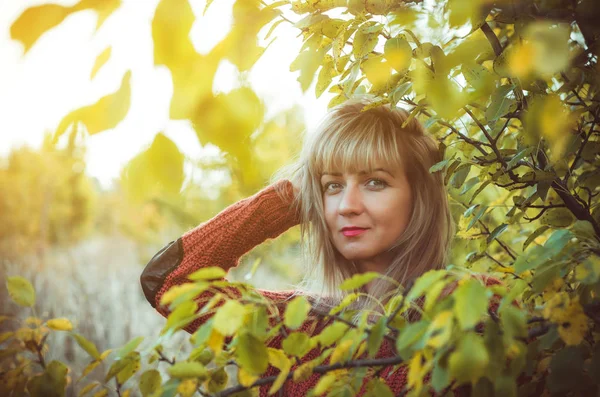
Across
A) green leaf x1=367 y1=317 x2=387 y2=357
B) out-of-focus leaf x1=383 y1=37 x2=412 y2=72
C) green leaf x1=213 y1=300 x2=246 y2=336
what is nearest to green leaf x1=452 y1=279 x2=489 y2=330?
green leaf x1=367 y1=317 x2=387 y2=357

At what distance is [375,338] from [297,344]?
0.10m

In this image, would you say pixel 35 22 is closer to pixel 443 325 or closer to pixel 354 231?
pixel 443 325

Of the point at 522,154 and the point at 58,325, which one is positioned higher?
the point at 522,154

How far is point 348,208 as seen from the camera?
4.50 ft

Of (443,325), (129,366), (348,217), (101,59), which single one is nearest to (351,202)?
(348,217)

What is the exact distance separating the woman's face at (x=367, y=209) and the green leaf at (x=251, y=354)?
30.2 inches

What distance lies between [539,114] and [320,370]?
1.55 feet

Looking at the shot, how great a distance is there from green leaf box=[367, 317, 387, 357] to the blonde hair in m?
0.78

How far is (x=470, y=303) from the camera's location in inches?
19.8

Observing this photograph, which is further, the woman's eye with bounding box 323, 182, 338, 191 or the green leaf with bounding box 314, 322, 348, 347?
the woman's eye with bounding box 323, 182, 338, 191

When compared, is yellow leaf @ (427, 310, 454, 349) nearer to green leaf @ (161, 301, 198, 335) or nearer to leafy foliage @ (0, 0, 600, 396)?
leafy foliage @ (0, 0, 600, 396)

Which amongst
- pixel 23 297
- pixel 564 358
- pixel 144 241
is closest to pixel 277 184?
pixel 23 297

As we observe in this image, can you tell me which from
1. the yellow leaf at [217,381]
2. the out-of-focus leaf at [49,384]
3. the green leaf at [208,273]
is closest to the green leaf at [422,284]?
the green leaf at [208,273]

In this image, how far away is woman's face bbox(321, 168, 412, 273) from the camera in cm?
139
